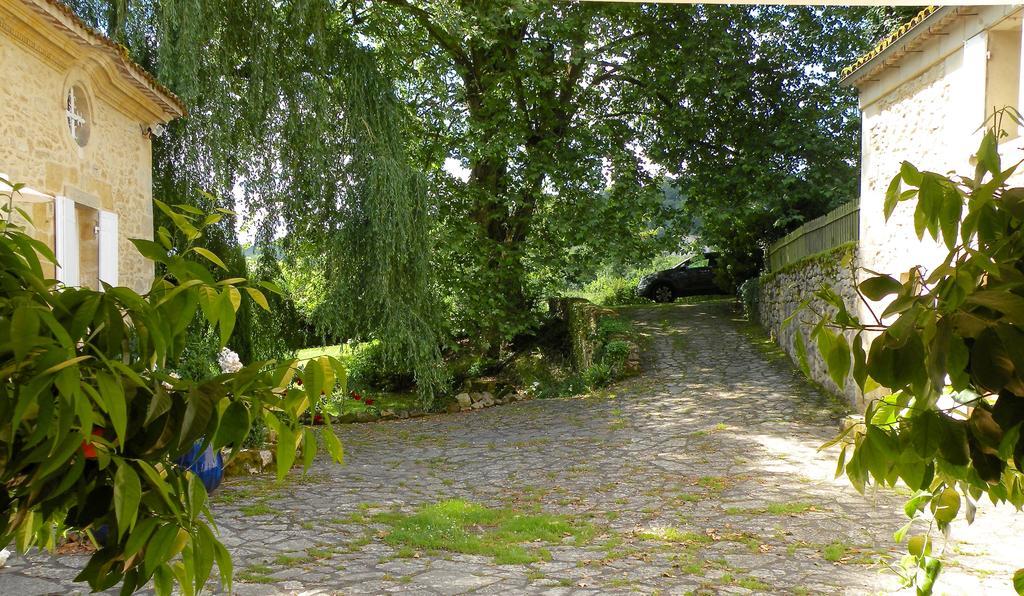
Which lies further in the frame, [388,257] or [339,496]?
[388,257]

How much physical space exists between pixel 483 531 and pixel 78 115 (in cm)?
534

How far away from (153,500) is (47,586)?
4545mm

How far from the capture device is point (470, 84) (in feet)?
48.8

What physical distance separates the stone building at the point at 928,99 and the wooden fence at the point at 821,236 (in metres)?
0.53

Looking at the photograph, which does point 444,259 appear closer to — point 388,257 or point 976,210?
point 388,257

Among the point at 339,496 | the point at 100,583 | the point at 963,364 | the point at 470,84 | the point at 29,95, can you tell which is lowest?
the point at 339,496

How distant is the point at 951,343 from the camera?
851mm

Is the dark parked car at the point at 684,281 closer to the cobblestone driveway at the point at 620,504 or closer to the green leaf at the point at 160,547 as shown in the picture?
the cobblestone driveway at the point at 620,504

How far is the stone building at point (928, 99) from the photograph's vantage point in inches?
284

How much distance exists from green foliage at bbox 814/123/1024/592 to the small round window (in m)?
7.64

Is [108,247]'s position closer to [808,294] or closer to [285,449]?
[285,449]

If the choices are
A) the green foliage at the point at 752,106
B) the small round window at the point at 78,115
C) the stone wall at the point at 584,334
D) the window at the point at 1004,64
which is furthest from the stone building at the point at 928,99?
the small round window at the point at 78,115

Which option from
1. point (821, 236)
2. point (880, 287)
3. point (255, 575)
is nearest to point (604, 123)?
point (821, 236)

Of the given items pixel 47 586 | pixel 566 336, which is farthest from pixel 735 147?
pixel 47 586
